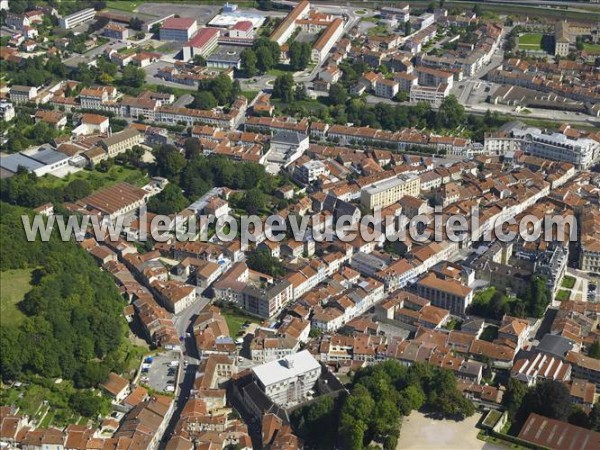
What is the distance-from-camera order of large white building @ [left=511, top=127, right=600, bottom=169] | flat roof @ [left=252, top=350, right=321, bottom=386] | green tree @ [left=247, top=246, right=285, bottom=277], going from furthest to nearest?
large white building @ [left=511, top=127, right=600, bottom=169] < green tree @ [left=247, top=246, right=285, bottom=277] < flat roof @ [left=252, top=350, right=321, bottom=386]

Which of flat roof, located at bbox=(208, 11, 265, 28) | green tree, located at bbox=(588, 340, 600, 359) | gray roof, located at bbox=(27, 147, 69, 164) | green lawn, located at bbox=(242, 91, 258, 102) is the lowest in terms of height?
gray roof, located at bbox=(27, 147, 69, 164)

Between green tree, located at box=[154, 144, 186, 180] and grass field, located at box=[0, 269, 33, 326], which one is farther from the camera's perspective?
green tree, located at box=[154, 144, 186, 180]

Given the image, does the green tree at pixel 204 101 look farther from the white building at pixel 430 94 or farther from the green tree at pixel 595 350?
the green tree at pixel 595 350

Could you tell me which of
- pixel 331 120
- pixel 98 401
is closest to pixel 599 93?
pixel 331 120

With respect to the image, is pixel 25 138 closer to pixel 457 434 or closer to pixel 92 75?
pixel 92 75

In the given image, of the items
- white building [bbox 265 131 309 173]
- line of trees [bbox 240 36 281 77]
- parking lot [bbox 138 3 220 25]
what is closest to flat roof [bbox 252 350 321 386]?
white building [bbox 265 131 309 173]

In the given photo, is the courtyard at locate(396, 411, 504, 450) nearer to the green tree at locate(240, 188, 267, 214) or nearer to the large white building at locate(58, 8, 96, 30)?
the green tree at locate(240, 188, 267, 214)
